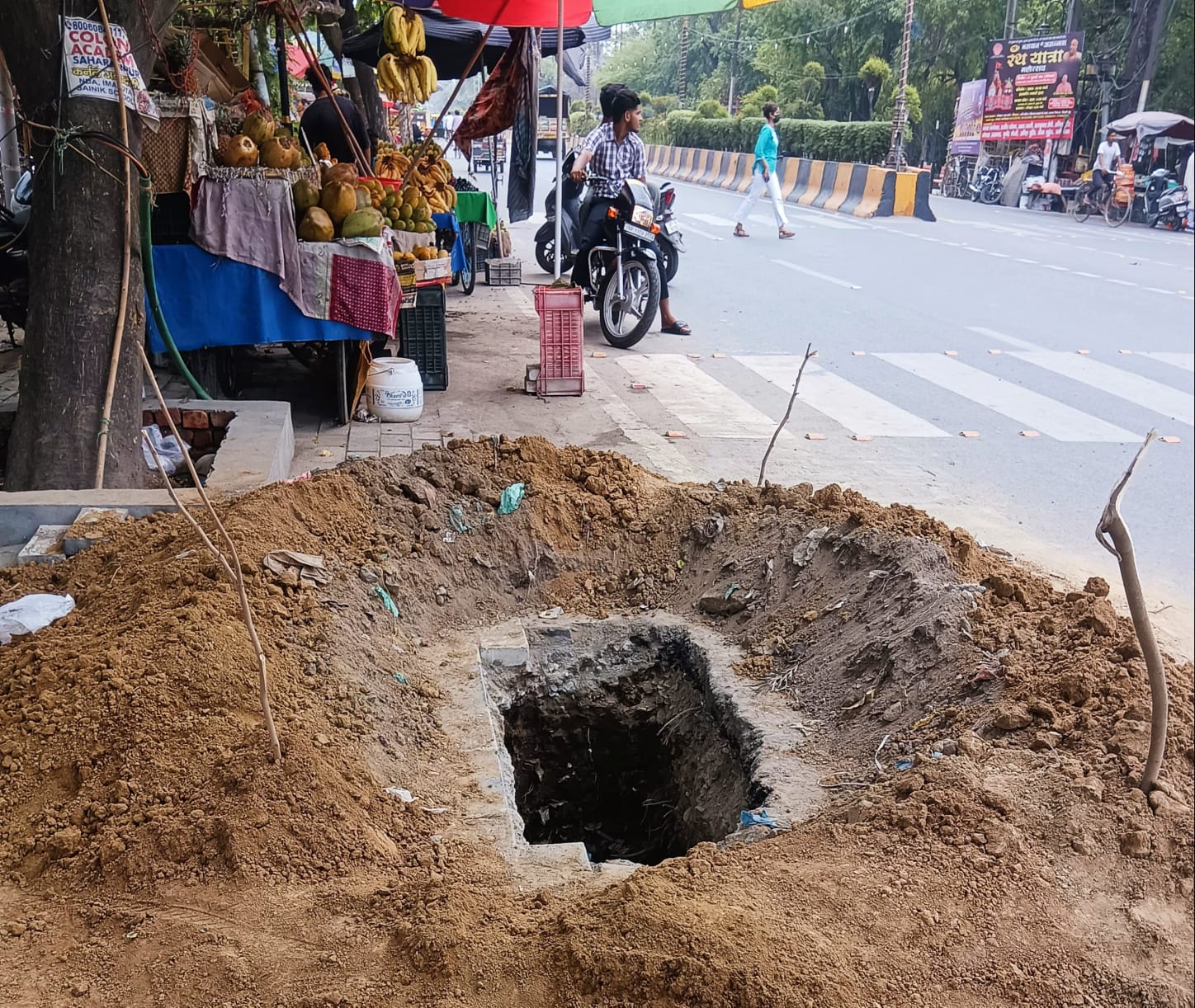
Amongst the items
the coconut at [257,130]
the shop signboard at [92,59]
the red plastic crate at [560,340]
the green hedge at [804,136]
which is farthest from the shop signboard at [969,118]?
the shop signboard at [92,59]

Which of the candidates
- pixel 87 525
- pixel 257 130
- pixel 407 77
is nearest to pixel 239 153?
pixel 257 130

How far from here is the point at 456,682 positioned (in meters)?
3.67

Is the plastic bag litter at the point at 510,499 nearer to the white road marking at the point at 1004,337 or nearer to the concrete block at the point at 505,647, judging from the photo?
the concrete block at the point at 505,647

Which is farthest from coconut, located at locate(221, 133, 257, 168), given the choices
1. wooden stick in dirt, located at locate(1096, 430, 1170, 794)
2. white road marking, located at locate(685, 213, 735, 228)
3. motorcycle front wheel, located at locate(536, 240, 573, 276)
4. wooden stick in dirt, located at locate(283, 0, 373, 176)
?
white road marking, located at locate(685, 213, 735, 228)

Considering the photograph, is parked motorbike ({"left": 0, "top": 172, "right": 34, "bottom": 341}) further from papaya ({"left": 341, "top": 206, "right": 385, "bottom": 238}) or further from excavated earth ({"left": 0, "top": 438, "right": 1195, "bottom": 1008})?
A: excavated earth ({"left": 0, "top": 438, "right": 1195, "bottom": 1008})

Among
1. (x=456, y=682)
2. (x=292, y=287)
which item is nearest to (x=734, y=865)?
(x=456, y=682)

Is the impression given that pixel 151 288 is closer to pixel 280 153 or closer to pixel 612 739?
pixel 280 153

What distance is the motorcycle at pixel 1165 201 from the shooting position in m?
18.0

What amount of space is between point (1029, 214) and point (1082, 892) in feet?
66.1

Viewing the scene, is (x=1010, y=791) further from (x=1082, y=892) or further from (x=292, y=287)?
(x=292, y=287)

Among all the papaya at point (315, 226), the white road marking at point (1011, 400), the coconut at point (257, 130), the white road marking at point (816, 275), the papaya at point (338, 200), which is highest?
the coconut at point (257, 130)

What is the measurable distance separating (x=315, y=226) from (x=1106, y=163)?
17441 millimetres

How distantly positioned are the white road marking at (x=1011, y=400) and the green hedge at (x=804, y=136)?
11.8 metres

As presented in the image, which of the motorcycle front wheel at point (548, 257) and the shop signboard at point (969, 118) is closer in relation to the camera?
the motorcycle front wheel at point (548, 257)
